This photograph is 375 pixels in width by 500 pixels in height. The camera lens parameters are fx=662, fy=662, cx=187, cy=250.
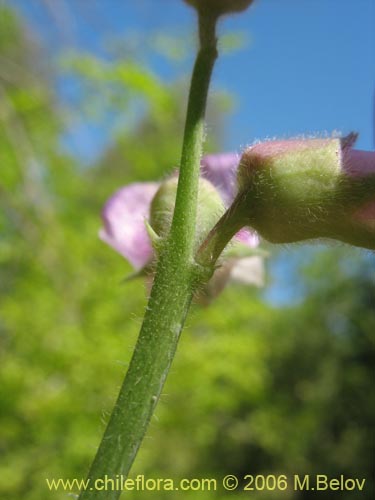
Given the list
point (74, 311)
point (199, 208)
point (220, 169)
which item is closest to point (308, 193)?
point (199, 208)

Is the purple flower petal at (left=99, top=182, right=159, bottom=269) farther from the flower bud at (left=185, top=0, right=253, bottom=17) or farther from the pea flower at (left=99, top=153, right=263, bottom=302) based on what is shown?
the flower bud at (left=185, top=0, right=253, bottom=17)

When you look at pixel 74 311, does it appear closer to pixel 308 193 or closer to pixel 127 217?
pixel 127 217

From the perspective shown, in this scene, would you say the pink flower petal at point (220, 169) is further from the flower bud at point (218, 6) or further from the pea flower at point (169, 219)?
the flower bud at point (218, 6)

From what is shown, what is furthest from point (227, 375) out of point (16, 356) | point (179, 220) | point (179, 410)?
point (179, 220)

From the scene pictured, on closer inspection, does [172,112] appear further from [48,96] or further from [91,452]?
[91,452]

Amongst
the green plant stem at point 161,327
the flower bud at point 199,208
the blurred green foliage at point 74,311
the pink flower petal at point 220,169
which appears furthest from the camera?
the blurred green foliage at point 74,311

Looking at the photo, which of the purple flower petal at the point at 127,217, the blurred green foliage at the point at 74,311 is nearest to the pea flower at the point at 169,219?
the purple flower petal at the point at 127,217

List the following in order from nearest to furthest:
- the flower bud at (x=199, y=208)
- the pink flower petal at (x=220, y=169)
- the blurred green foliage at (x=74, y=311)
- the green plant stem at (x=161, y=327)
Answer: the green plant stem at (x=161, y=327) → the flower bud at (x=199, y=208) → the pink flower petal at (x=220, y=169) → the blurred green foliage at (x=74, y=311)
